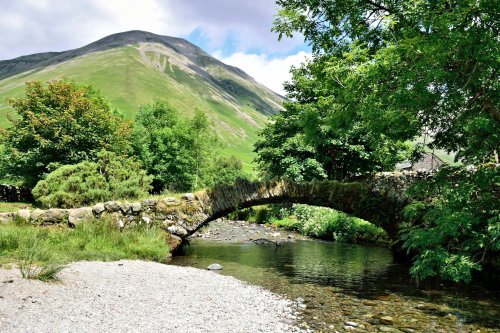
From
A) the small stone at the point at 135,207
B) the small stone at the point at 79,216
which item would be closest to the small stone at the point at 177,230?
the small stone at the point at 135,207

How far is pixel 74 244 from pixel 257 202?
8636 millimetres

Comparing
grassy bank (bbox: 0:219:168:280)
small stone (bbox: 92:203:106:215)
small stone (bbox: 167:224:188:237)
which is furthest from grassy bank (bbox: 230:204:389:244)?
small stone (bbox: 92:203:106:215)

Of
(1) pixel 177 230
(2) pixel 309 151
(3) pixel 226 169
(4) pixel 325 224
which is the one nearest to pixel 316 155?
(2) pixel 309 151

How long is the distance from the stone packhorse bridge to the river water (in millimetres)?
2056

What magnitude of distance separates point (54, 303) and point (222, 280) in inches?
225

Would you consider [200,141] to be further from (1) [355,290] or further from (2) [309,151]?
(1) [355,290]

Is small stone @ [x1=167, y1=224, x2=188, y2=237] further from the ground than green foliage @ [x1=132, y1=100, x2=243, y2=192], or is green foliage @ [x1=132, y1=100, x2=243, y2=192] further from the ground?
green foliage @ [x1=132, y1=100, x2=243, y2=192]

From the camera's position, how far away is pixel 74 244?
1300 cm

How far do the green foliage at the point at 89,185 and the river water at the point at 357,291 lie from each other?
16.8ft

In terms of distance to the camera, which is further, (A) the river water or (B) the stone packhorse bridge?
(B) the stone packhorse bridge

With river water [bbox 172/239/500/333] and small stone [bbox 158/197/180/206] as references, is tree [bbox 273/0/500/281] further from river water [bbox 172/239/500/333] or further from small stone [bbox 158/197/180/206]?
small stone [bbox 158/197/180/206]

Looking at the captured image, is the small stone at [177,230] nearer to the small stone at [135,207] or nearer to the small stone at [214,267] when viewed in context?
the small stone at [135,207]

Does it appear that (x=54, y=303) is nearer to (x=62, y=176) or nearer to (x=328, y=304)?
(x=328, y=304)

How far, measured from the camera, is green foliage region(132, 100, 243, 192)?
116 feet
